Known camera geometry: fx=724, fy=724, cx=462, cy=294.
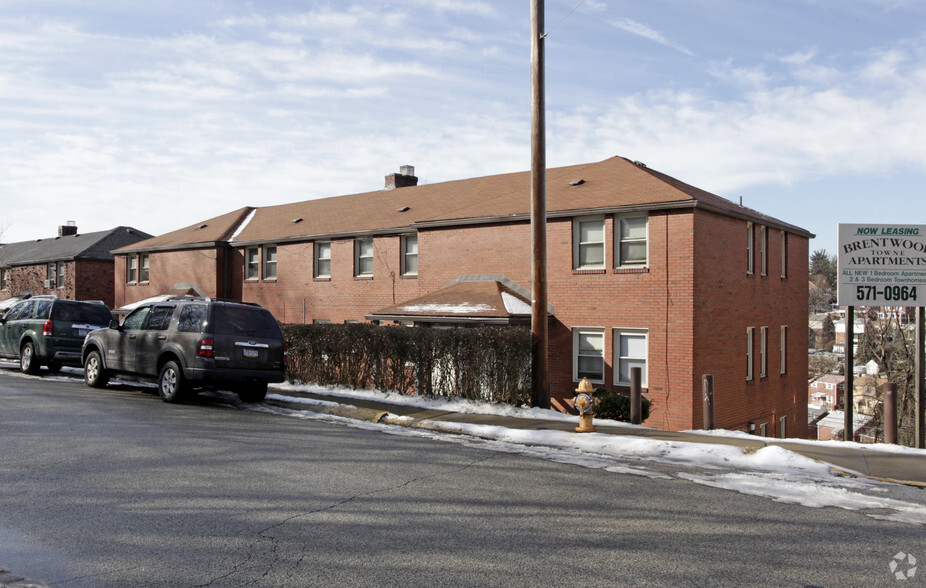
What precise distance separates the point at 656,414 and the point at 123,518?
49.1 feet

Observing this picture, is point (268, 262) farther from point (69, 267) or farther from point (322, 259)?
point (69, 267)

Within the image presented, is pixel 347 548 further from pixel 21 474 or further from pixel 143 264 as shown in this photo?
pixel 143 264

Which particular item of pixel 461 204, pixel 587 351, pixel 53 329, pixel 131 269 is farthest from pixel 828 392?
pixel 53 329

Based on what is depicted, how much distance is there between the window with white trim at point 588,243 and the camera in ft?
66.4

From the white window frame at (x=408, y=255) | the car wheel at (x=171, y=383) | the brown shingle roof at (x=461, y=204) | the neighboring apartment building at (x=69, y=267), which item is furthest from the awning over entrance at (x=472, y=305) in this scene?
the neighboring apartment building at (x=69, y=267)

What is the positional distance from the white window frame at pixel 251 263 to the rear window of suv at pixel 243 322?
18971 mm

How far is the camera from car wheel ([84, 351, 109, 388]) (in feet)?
49.1

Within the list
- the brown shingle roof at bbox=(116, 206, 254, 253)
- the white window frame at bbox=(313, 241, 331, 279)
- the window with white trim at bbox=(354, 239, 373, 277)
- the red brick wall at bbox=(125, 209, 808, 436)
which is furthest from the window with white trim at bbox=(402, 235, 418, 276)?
the brown shingle roof at bbox=(116, 206, 254, 253)

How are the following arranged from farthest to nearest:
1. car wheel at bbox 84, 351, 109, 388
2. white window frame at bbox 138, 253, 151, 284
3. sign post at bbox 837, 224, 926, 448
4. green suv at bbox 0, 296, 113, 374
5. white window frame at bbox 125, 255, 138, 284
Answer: white window frame at bbox 125, 255, 138, 284
white window frame at bbox 138, 253, 151, 284
green suv at bbox 0, 296, 113, 374
car wheel at bbox 84, 351, 109, 388
sign post at bbox 837, 224, 926, 448

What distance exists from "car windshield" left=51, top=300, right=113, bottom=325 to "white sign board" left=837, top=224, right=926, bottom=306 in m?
16.0

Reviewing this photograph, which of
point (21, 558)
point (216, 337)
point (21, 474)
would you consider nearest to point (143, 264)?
point (216, 337)

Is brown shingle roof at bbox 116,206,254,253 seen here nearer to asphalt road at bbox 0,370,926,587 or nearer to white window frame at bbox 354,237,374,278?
white window frame at bbox 354,237,374,278

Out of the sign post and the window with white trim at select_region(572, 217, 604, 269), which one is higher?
the window with white trim at select_region(572, 217, 604, 269)

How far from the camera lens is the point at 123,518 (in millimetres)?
5953
